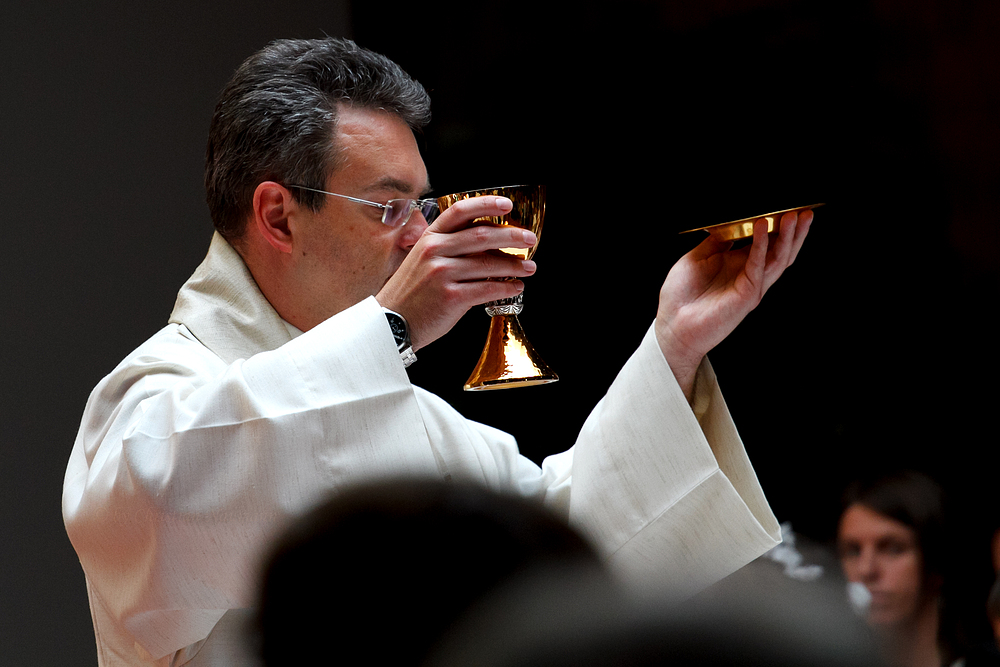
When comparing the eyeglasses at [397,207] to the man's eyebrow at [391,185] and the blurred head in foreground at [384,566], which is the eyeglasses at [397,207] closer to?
the man's eyebrow at [391,185]

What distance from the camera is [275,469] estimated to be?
4.80 feet

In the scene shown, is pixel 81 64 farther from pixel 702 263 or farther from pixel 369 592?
pixel 369 592

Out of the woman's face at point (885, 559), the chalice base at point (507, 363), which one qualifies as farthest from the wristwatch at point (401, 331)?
the woman's face at point (885, 559)

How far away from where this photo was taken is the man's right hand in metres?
1.50

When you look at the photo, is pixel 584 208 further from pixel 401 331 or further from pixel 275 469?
pixel 275 469

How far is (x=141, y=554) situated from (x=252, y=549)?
181 mm

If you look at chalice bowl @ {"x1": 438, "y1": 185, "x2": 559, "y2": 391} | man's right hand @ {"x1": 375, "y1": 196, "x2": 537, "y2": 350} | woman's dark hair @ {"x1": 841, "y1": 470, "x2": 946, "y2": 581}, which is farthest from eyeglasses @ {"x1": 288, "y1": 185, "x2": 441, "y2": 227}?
woman's dark hair @ {"x1": 841, "y1": 470, "x2": 946, "y2": 581}

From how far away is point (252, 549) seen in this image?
145cm

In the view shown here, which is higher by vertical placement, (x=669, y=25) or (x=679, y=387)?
(x=669, y=25)

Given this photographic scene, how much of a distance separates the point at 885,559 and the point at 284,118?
134cm

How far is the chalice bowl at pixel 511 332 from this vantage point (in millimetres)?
1555

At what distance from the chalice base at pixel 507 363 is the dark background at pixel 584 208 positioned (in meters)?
0.67

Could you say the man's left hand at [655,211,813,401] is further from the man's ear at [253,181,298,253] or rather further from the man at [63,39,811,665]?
the man's ear at [253,181,298,253]

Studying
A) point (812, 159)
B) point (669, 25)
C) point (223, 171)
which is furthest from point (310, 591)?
point (669, 25)
